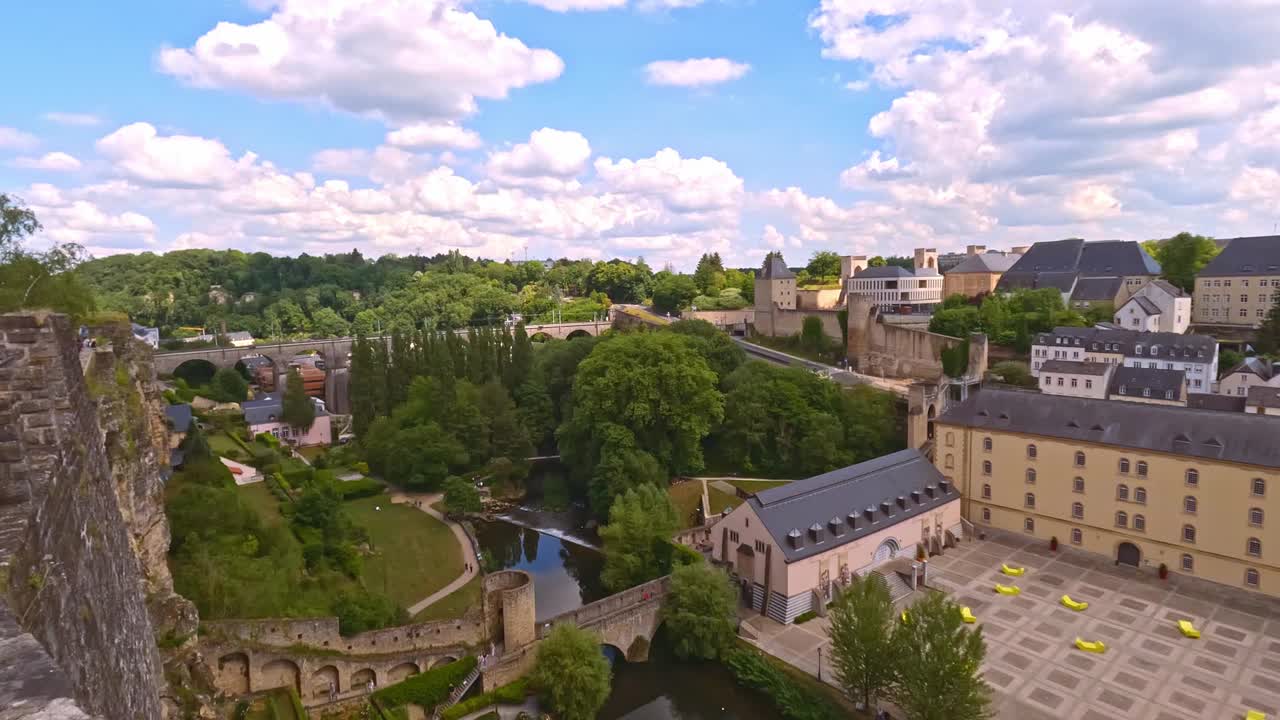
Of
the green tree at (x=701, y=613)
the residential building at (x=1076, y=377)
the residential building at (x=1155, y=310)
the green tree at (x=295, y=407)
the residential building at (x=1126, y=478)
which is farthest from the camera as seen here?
the green tree at (x=295, y=407)

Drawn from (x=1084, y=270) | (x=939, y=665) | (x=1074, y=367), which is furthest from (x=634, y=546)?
(x=1084, y=270)

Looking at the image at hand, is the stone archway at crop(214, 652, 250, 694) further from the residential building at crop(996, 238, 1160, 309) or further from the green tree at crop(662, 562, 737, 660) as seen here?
the residential building at crop(996, 238, 1160, 309)

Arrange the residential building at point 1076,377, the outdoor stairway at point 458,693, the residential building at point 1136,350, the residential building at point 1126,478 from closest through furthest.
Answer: the outdoor stairway at point 458,693 → the residential building at point 1126,478 → the residential building at point 1076,377 → the residential building at point 1136,350

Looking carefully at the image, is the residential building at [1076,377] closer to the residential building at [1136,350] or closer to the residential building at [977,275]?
the residential building at [1136,350]

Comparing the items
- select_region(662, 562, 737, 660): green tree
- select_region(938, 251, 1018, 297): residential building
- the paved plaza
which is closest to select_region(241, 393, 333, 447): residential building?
select_region(662, 562, 737, 660): green tree

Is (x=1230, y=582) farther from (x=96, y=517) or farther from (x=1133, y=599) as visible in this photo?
(x=96, y=517)

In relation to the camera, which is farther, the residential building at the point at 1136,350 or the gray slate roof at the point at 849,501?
the residential building at the point at 1136,350

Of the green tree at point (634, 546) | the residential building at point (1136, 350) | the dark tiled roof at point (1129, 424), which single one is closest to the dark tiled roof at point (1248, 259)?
the residential building at point (1136, 350)

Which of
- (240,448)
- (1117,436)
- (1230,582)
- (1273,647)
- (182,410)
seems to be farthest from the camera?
(240,448)

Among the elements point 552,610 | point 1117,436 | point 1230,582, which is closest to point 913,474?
point 1117,436
